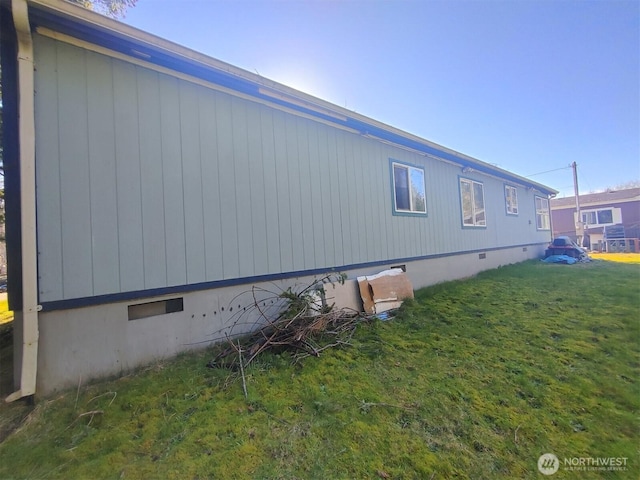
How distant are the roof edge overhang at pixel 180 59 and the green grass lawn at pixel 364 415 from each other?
3330 mm

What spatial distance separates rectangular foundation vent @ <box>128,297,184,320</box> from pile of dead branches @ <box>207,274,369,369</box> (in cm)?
73

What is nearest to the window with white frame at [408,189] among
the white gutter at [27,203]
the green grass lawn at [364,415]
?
the green grass lawn at [364,415]

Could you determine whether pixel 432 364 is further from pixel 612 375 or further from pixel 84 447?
pixel 84 447

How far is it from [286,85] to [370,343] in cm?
374

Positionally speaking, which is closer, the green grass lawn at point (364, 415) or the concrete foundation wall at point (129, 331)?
the green grass lawn at point (364, 415)

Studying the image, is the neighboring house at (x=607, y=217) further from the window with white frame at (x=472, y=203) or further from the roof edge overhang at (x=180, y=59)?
the roof edge overhang at (x=180, y=59)

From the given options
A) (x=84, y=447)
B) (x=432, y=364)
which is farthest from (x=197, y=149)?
(x=432, y=364)

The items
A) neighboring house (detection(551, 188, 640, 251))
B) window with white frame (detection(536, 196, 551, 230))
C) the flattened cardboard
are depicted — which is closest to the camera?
the flattened cardboard

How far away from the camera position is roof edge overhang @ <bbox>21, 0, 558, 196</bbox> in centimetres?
252

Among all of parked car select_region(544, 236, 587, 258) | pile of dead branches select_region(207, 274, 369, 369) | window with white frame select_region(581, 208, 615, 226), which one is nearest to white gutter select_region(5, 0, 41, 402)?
pile of dead branches select_region(207, 274, 369, 369)

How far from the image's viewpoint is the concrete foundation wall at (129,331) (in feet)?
8.10

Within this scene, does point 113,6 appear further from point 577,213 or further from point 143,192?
point 577,213

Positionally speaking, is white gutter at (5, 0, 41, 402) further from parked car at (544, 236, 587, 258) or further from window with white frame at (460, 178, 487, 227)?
parked car at (544, 236, 587, 258)

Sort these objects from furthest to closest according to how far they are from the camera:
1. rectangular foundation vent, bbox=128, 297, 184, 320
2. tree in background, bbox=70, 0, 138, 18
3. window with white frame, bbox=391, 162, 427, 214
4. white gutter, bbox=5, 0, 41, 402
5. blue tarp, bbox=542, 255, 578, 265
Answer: blue tarp, bbox=542, 255, 578, 265 < window with white frame, bbox=391, 162, 427, 214 < tree in background, bbox=70, 0, 138, 18 < rectangular foundation vent, bbox=128, 297, 184, 320 < white gutter, bbox=5, 0, 41, 402
